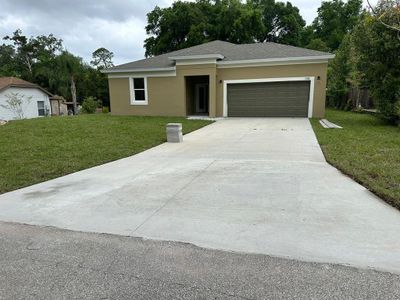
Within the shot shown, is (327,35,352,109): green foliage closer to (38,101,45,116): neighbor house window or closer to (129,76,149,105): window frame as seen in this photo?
(129,76,149,105): window frame

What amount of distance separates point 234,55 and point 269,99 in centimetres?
338

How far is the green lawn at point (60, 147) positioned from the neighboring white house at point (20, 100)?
55.6ft

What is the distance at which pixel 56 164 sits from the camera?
647cm

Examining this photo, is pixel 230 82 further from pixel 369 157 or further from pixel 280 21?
pixel 280 21

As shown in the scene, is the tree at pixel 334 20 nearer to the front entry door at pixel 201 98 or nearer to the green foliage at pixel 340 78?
the green foliage at pixel 340 78

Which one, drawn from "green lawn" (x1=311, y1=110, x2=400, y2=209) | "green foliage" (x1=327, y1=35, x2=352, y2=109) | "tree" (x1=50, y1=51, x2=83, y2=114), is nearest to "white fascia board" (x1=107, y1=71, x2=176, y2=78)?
"green lawn" (x1=311, y1=110, x2=400, y2=209)

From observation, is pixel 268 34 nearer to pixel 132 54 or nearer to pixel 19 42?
pixel 132 54

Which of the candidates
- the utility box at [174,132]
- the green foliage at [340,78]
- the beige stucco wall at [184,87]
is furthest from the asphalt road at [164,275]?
the green foliage at [340,78]

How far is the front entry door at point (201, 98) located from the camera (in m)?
19.5

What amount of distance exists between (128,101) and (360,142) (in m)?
14.1

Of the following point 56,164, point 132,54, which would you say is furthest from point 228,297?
point 132,54

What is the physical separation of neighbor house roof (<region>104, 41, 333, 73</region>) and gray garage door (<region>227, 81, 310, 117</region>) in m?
1.38

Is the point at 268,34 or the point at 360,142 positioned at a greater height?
the point at 268,34

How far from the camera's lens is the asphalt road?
2225mm
